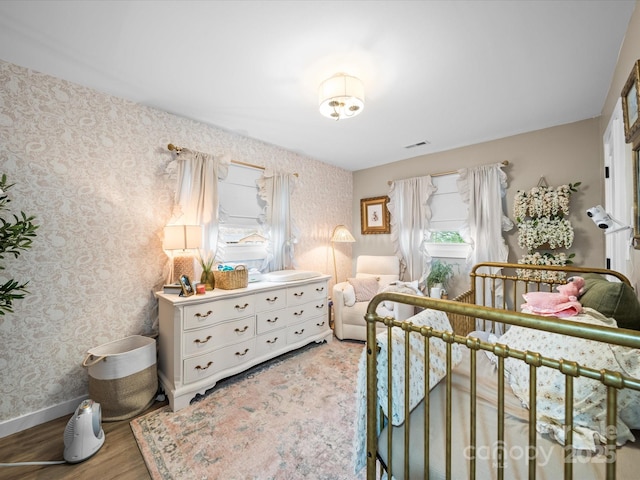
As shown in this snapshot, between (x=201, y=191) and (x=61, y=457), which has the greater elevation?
(x=201, y=191)

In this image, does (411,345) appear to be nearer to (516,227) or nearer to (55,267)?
(55,267)

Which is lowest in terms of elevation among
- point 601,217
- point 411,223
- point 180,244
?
point 180,244

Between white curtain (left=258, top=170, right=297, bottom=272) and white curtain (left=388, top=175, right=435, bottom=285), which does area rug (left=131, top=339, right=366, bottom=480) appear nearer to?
white curtain (left=258, top=170, right=297, bottom=272)

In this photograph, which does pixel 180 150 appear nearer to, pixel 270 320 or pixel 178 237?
pixel 178 237

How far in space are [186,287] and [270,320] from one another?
0.88 metres

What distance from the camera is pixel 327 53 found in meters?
1.69

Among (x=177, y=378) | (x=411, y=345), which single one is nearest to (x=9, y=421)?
(x=177, y=378)

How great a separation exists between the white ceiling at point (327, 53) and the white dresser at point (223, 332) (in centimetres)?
168

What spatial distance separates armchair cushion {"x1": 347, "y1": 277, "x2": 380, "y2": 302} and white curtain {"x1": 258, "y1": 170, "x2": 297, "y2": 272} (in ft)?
2.98

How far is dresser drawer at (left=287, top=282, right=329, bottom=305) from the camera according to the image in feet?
9.49

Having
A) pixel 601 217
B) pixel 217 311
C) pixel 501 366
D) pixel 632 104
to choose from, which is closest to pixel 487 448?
pixel 501 366

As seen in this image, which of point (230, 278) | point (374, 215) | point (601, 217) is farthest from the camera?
point (374, 215)

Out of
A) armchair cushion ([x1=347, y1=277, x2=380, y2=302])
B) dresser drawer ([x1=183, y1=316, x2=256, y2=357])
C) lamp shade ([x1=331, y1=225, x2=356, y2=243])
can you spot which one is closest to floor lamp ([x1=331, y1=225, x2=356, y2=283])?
lamp shade ([x1=331, y1=225, x2=356, y2=243])

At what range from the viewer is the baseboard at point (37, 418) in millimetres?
1772
